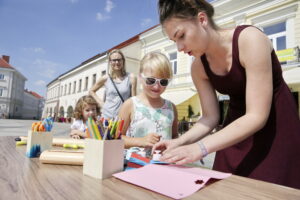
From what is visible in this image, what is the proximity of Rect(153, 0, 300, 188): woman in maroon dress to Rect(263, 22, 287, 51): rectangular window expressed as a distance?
8.07m

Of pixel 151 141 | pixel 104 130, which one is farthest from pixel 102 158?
pixel 151 141

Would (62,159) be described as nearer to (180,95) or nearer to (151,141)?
(151,141)

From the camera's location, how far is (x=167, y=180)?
66 cm

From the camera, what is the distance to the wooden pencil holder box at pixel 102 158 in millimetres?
693

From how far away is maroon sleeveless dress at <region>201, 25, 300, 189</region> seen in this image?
0.88 meters

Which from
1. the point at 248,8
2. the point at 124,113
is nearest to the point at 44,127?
the point at 124,113

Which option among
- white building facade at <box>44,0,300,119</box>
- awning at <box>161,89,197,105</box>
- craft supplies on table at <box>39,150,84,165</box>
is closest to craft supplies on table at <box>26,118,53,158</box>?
craft supplies on table at <box>39,150,84,165</box>

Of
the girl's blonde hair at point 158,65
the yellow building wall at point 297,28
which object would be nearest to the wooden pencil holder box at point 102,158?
the girl's blonde hair at point 158,65

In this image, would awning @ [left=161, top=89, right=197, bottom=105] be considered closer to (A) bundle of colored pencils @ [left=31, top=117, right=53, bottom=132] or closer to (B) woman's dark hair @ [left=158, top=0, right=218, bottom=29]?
(B) woman's dark hair @ [left=158, top=0, right=218, bottom=29]

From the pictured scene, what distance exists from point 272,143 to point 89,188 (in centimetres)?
79

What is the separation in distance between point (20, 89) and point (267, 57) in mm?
59690

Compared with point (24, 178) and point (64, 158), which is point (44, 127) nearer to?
point (64, 158)

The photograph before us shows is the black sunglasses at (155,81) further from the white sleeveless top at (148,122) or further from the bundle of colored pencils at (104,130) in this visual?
the bundle of colored pencils at (104,130)

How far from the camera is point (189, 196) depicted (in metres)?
0.55
